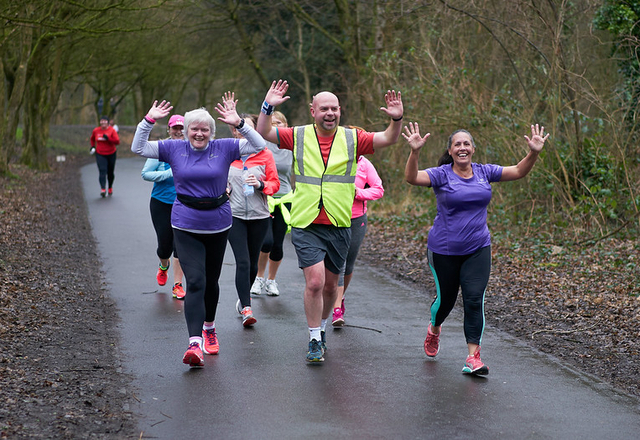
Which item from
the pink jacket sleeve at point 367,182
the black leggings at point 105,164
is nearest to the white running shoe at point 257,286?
the pink jacket sleeve at point 367,182

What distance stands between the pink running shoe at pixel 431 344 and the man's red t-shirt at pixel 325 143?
47.3 inches

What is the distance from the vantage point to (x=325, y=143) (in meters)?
6.23

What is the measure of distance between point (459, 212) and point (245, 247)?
2302 millimetres

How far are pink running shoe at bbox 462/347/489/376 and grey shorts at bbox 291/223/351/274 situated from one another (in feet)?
4.05

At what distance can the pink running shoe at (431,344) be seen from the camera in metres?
6.45

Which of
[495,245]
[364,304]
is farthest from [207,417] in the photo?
[495,245]

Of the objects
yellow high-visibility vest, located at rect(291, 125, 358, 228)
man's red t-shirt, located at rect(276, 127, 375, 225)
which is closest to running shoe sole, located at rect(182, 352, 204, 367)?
yellow high-visibility vest, located at rect(291, 125, 358, 228)

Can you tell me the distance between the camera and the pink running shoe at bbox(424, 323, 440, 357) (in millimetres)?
6449

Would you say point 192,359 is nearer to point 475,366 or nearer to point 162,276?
point 475,366

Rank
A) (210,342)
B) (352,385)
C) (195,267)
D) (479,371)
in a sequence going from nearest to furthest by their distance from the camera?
(352,385), (479,371), (195,267), (210,342)

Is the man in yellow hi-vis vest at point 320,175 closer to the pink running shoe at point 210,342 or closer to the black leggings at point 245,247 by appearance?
the pink running shoe at point 210,342

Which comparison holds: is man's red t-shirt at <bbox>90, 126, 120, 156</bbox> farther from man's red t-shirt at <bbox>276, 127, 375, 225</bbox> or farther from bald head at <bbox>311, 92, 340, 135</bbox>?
bald head at <bbox>311, 92, 340, 135</bbox>

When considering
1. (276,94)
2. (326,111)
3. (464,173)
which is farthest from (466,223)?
(276,94)

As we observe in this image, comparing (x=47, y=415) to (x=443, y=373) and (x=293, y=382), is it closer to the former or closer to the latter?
(x=293, y=382)
